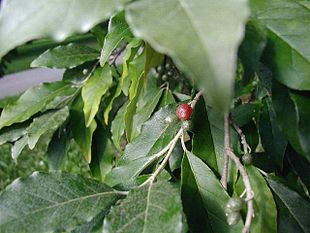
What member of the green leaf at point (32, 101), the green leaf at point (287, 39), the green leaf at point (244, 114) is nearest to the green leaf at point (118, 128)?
the green leaf at point (32, 101)

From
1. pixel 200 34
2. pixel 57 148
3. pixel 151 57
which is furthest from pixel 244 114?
pixel 200 34

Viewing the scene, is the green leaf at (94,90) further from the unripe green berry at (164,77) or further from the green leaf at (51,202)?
the green leaf at (51,202)

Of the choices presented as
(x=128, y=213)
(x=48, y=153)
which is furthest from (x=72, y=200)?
(x=48, y=153)

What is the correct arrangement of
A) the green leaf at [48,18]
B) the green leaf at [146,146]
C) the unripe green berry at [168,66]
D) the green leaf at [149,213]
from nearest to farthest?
the green leaf at [48,18] → the green leaf at [149,213] → the green leaf at [146,146] → the unripe green berry at [168,66]

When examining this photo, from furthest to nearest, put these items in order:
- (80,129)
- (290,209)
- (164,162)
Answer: (80,129) → (290,209) → (164,162)

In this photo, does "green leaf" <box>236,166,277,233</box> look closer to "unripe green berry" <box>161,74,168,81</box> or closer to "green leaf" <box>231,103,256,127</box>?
"green leaf" <box>231,103,256,127</box>

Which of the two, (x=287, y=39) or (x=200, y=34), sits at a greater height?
(x=200, y=34)

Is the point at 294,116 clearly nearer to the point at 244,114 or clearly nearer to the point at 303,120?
the point at 303,120
